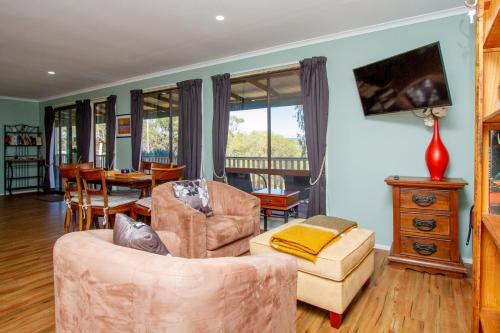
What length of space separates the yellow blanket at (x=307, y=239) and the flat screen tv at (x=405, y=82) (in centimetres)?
142

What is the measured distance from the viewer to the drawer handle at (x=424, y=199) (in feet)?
8.76

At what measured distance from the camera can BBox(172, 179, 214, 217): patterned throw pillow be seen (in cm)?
289

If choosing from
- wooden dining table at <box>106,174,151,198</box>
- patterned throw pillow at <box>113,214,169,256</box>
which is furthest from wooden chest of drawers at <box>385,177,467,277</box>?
wooden dining table at <box>106,174,151,198</box>

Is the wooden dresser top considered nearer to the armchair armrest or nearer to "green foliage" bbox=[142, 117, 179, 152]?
the armchair armrest

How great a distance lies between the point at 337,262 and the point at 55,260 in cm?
148

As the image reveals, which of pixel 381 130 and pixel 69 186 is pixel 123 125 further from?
pixel 381 130

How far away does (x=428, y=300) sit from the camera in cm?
224

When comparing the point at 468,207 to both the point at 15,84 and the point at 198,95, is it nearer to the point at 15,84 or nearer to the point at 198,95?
the point at 198,95

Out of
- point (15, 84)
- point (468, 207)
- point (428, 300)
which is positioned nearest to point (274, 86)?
point (468, 207)

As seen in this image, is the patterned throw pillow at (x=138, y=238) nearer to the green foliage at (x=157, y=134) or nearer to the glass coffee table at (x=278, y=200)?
the glass coffee table at (x=278, y=200)

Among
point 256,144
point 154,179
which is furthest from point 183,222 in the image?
point 256,144

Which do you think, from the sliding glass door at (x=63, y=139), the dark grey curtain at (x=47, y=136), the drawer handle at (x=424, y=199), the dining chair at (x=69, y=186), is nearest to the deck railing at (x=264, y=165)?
the drawer handle at (x=424, y=199)

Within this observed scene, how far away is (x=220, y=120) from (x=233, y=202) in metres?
1.68

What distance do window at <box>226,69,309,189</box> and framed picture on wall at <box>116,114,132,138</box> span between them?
2290 mm
